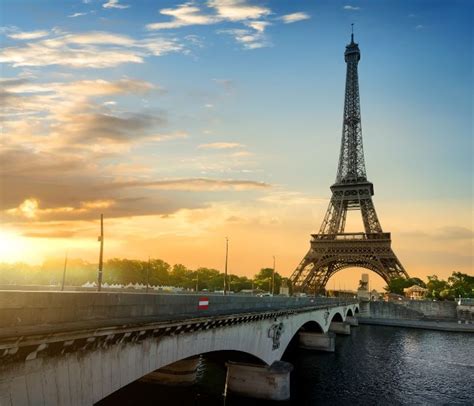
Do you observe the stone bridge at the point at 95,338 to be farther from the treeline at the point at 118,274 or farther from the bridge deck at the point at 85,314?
the treeline at the point at 118,274

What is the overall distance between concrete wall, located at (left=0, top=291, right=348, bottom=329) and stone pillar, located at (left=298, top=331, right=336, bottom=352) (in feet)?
132

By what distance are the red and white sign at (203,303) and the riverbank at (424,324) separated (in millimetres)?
89783

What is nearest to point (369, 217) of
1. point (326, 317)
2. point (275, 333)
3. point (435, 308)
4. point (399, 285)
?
point (399, 285)

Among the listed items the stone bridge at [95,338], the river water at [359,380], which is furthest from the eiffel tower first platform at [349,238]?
the stone bridge at [95,338]

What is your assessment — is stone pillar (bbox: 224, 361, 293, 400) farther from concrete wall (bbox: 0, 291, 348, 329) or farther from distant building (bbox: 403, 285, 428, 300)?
distant building (bbox: 403, 285, 428, 300)

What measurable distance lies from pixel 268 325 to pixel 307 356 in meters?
25.3

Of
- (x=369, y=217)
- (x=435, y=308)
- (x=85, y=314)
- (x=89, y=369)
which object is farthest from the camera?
(x=369, y=217)

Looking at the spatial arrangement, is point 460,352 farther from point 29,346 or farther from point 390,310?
point 29,346

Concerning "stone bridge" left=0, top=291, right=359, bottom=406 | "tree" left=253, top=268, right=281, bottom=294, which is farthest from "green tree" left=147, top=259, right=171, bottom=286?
"stone bridge" left=0, top=291, right=359, bottom=406

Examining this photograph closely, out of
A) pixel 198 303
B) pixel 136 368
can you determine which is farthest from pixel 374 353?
pixel 136 368

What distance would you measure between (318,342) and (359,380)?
60.7ft

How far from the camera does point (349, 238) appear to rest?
366ft

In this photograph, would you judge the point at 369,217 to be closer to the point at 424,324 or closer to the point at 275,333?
the point at 424,324

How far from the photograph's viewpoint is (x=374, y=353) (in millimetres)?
58719
